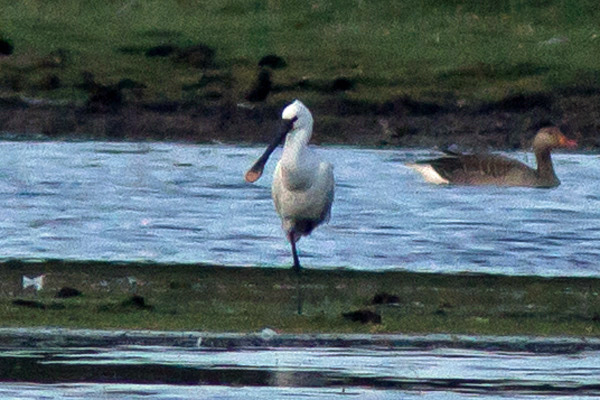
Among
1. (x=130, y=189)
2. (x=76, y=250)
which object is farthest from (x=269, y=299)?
(x=130, y=189)

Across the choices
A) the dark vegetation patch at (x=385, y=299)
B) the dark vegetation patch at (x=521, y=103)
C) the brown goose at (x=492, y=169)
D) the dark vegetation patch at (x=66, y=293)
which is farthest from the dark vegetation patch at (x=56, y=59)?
the dark vegetation patch at (x=385, y=299)

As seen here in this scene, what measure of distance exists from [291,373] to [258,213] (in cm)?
1050

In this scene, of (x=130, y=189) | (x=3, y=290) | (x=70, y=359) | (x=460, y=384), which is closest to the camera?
(x=460, y=384)

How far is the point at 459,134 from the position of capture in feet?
91.3

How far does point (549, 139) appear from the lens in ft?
84.0

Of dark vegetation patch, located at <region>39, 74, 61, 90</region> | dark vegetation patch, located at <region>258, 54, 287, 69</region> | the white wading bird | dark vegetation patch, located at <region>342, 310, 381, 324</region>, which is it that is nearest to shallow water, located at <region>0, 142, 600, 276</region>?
the white wading bird

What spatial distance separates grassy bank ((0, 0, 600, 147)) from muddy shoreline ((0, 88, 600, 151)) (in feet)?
0.07

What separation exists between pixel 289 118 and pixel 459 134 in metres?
11.3

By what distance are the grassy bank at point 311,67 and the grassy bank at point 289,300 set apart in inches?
484

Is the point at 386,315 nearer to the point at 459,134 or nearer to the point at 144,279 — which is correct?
the point at 144,279

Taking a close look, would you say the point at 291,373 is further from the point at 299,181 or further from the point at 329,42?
the point at 329,42

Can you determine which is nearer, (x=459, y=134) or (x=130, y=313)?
(x=130, y=313)

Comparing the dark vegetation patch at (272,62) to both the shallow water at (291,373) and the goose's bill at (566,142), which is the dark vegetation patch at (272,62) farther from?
the shallow water at (291,373)

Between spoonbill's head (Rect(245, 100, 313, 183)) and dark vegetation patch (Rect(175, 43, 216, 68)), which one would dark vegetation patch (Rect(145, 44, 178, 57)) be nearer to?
dark vegetation patch (Rect(175, 43, 216, 68))
